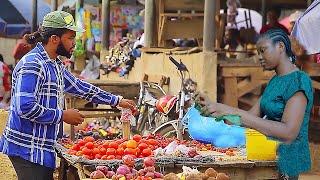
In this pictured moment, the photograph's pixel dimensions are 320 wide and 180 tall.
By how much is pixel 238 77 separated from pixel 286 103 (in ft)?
16.9

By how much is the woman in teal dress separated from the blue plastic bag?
217 cm

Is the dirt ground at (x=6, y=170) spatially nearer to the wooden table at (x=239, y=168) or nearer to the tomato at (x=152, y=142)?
the tomato at (x=152, y=142)

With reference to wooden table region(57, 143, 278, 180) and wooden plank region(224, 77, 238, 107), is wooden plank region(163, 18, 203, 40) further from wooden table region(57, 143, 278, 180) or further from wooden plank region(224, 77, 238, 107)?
wooden table region(57, 143, 278, 180)

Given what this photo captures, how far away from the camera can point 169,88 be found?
10.8 m

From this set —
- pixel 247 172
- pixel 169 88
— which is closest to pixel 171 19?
pixel 169 88

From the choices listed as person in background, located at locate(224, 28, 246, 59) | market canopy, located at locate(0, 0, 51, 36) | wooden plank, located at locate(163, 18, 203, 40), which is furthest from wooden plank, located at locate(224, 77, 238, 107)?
market canopy, located at locate(0, 0, 51, 36)

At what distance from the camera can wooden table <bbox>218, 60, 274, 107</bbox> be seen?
9320 millimetres

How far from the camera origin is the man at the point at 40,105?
4.84 meters

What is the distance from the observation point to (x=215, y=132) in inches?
278

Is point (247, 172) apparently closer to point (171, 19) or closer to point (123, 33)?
point (171, 19)

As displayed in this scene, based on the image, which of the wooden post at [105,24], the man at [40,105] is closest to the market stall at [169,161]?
the man at [40,105]

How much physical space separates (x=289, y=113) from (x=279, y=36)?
0.53m

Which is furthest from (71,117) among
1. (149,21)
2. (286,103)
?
(149,21)

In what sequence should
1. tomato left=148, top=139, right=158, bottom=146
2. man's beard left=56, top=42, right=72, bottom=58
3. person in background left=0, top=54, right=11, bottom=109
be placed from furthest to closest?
person in background left=0, top=54, right=11, bottom=109
tomato left=148, top=139, right=158, bottom=146
man's beard left=56, top=42, right=72, bottom=58
